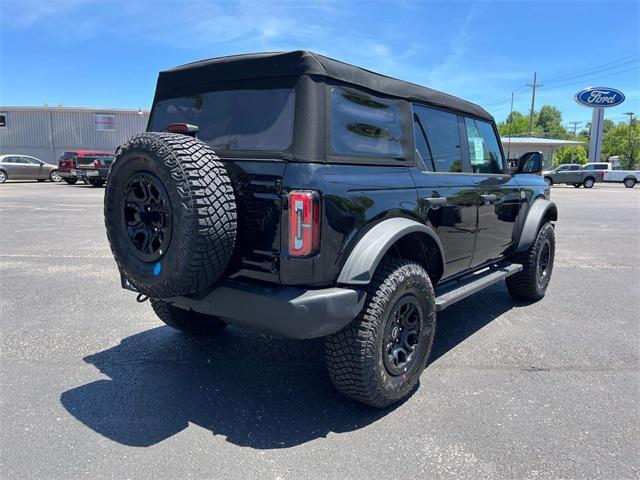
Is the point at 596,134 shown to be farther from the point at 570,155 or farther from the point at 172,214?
the point at 172,214

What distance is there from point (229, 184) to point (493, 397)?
7.27 feet

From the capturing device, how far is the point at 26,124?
3244cm

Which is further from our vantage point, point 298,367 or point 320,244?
point 298,367

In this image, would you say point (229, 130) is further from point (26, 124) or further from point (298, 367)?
point (26, 124)

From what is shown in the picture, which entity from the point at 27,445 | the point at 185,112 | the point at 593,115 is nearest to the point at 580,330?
the point at 185,112

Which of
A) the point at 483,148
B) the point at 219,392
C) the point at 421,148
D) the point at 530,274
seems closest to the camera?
the point at 219,392

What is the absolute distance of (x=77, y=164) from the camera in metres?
22.6

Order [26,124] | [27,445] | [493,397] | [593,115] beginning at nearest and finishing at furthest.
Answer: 1. [27,445]
2. [493,397]
3. [26,124]
4. [593,115]

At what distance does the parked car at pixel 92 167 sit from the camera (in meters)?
22.2

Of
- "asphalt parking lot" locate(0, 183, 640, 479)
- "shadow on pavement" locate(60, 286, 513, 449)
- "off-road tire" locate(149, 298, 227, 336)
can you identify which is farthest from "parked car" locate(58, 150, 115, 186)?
"shadow on pavement" locate(60, 286, 513, 449)

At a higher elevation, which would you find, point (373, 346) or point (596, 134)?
point (596, 134)

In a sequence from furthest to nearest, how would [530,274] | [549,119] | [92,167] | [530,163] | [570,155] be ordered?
[549,119]
[570,155]
[92,167]
[530,163]
[530,274]

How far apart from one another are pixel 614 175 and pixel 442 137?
39106mm

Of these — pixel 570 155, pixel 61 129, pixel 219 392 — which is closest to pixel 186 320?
pixel 219 392
